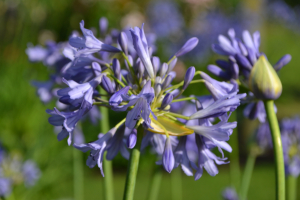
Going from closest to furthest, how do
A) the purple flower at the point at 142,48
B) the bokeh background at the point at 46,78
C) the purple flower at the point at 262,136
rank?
the purple flower at the point at 142,48 → the purple flower at the point at 262,136 → the bokeh background at the point at 46,78

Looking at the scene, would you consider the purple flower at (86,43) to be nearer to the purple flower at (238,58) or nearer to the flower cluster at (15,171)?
the purple flower at (238,58)

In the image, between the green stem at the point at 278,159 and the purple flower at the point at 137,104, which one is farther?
the green stem at the point at 278,159

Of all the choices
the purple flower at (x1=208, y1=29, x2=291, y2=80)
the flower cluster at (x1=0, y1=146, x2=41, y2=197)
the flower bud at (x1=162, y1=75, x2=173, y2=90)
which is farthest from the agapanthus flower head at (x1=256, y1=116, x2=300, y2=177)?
the flower cluster at (x1=0, y1=146, x2=41, y2=197)

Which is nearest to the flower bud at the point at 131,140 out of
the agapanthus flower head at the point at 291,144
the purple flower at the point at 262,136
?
the agapanthus flower head at the point at 291,144

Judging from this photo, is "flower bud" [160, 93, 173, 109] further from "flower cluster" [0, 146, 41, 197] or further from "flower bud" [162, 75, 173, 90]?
"flower cluster" [0, 146, 41, 197]

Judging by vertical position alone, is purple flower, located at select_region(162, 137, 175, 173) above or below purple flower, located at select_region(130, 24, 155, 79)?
below

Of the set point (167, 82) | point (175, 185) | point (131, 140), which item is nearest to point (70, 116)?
point (131, 140)

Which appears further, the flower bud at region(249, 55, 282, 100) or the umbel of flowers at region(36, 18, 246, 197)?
the flower bud at region(249, 55, 282, 100)
